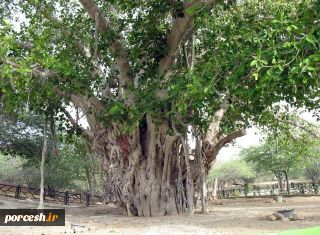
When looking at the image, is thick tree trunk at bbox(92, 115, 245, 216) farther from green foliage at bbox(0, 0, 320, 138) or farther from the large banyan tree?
green foliage at bbox(0, 0, 320, 138)

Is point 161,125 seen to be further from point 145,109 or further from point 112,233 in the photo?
point 112,233

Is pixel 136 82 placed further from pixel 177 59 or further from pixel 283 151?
pixel 283 151

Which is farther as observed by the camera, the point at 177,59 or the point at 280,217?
the point at 177,59

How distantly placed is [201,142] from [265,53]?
6.47 metres

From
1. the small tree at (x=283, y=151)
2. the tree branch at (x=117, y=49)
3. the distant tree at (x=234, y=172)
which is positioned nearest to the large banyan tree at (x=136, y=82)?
the tree branch at (x=117, y=49)

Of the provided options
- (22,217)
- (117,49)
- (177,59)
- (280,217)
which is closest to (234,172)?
(177,59)

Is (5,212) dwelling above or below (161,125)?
below

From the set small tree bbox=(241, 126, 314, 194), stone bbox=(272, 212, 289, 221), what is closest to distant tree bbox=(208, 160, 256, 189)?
small tree bbox=(241, 126, 314, 194)

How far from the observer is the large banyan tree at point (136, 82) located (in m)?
8.59

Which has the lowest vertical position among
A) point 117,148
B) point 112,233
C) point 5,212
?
point 112,233

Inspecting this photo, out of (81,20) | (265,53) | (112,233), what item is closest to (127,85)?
(81,20)

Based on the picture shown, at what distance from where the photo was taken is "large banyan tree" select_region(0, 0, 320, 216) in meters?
8.59

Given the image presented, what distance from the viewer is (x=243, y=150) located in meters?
37.8

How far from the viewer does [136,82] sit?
10.3 m
